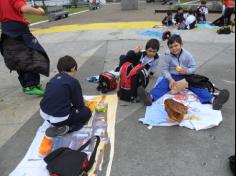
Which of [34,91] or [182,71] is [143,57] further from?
[34,91]

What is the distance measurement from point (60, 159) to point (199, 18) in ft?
32.3

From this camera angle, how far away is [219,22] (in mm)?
10438

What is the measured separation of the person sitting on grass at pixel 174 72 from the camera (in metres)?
4.22

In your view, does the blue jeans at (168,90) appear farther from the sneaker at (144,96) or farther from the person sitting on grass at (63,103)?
the person sitting on grass at (63,103)

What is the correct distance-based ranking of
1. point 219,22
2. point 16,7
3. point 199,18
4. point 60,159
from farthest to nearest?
1. point 199,18
2. point 219,22
3. point 16,7
4. point 60,159

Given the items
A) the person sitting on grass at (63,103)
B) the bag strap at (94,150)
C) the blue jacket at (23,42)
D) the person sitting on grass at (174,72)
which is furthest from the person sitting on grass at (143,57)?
the bag strap at (94,150)

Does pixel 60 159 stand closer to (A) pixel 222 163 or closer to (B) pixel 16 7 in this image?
(A) pixel 222 163

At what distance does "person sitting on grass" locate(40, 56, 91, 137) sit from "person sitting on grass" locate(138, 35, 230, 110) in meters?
0.92

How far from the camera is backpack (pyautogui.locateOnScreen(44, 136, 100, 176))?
2.82 metres

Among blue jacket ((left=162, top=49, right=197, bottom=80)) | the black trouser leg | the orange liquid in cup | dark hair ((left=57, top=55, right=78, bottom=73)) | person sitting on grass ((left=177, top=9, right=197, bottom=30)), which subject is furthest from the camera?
person sitting on grass ((left=177, top=9, right=197, bottom=30))

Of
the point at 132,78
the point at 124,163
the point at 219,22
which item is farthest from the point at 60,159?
the point at 219,22

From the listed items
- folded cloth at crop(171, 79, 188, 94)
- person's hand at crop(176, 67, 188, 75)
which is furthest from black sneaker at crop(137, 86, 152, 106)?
person's hand at crop(176, 67, 188, 75)

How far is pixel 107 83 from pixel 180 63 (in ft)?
3.51

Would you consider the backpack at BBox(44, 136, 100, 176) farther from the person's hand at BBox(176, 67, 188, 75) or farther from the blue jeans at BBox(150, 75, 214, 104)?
the person's hand at BBox(176, 67, 188, 75)
